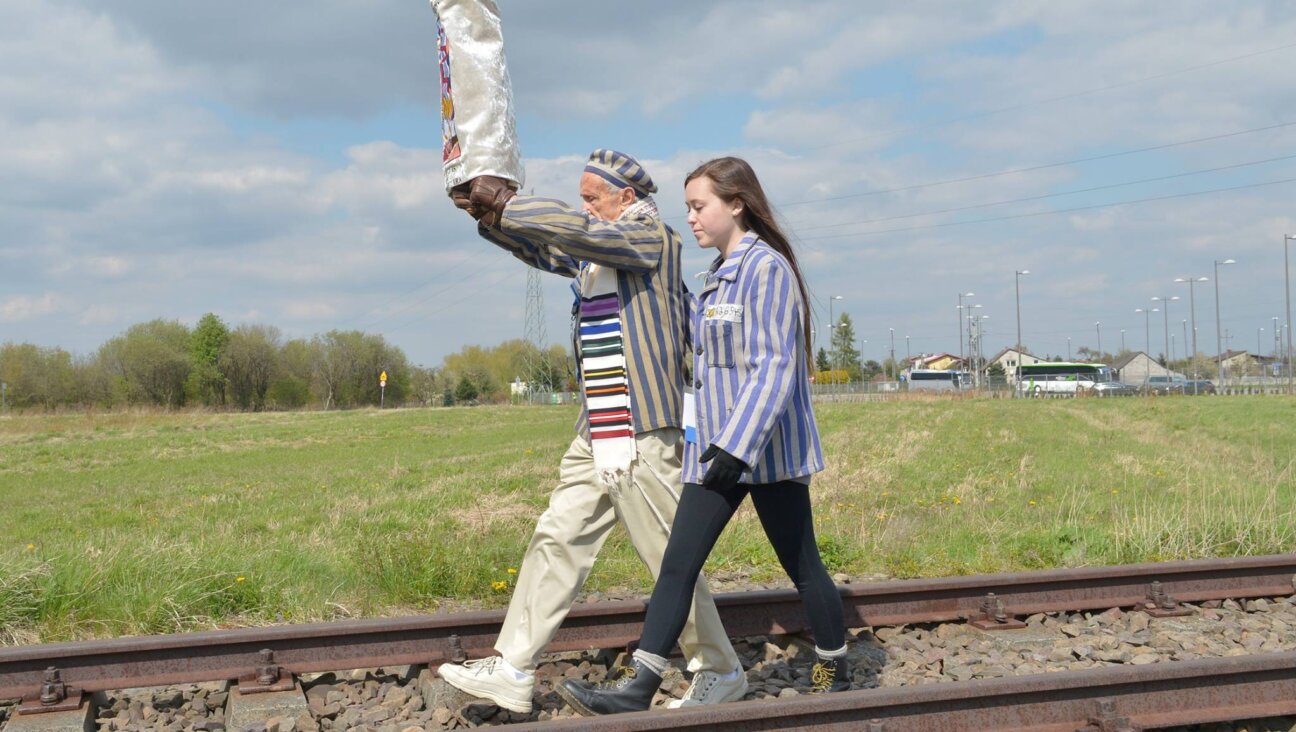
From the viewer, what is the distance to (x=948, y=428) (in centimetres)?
2831

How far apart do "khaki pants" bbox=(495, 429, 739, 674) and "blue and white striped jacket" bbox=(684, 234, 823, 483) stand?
0.18m

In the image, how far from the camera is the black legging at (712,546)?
152 inches

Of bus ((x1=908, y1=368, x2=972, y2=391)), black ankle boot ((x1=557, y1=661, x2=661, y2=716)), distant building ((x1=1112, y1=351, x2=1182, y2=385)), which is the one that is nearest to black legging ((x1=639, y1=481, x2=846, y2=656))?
black ankle boot ((x1=557, y1=661, x2=661, y2=716))

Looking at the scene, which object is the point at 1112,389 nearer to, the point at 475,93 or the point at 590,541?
the point at 590,541

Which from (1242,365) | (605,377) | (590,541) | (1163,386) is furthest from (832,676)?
(1242,365)

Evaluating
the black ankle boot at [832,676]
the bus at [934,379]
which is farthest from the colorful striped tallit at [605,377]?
the bus at [934,379]

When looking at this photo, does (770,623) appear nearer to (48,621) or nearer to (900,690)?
(900,690)

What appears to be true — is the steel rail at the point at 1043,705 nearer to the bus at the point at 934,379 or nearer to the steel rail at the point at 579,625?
the steel rail at the point at 579,625

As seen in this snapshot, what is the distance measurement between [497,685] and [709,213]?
75.2 inches

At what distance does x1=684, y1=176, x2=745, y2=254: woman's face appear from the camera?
3.95 metres

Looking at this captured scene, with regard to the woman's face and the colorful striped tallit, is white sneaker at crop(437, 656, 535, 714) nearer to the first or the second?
the colorful striped tallit

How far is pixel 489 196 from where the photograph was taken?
374cm

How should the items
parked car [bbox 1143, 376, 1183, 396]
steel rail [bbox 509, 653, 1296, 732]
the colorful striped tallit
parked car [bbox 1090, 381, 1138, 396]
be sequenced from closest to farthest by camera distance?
steel rail [bbox 509, 653, 1296, 732], the colorful striped tallit, parked car [bbox 1143, 376, 1183, 396], parked car [bbox 1090, 381, 1138, 396]

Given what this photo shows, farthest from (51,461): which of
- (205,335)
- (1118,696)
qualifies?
(205,335)
